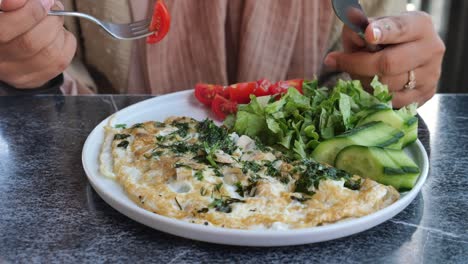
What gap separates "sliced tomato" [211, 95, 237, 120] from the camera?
6.01 ft

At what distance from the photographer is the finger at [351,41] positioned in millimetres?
1940

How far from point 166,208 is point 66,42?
1.02 m

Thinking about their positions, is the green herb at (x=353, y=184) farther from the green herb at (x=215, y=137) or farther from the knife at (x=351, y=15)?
the knife at (x=351, y=15)

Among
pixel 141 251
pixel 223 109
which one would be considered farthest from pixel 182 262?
pixel 223 109

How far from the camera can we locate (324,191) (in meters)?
1.22

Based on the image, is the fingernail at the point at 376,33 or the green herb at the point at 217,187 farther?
the fingernail at the point at 376,33

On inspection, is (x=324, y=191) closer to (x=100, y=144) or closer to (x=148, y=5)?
(x=100, y=144)

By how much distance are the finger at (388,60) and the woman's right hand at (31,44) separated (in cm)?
95

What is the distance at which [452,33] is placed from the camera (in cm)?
381

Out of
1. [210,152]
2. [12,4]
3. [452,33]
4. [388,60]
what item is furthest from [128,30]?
[452,33]

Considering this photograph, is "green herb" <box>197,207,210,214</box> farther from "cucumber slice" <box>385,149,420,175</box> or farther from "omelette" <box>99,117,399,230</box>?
"cucumber slice" <box>385,149,420,175</box>

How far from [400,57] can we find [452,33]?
7.15 ft

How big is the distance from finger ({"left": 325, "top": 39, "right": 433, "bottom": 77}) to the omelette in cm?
60

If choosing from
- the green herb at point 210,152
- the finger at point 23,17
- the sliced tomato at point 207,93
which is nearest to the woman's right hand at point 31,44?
the finger at point 23,17
